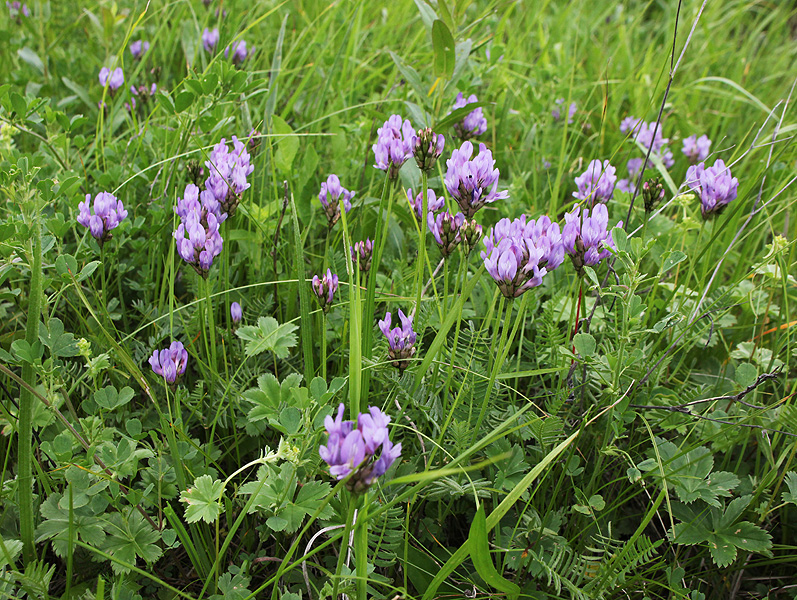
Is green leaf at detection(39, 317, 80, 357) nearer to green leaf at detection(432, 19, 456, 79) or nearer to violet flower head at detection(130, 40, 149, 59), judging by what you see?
green leaf at detection(432, 19, 456, 79)

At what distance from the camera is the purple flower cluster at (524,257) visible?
124 cm

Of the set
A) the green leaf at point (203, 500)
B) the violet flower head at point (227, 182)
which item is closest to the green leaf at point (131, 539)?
the green leaf at point (203, 500)

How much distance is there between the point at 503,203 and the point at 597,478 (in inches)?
40.3

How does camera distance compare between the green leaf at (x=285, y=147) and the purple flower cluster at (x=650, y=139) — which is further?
the purple flower cluster at (x=650, y=139)

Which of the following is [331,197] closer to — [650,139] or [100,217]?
[100,217]

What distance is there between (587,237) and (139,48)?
2361 millimetres

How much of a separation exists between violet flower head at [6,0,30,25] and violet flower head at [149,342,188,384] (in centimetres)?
234

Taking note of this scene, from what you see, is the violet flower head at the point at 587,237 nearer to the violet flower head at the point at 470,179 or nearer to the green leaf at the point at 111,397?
the violet flower head at the point at 470,179

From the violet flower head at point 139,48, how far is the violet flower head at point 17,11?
53 cm

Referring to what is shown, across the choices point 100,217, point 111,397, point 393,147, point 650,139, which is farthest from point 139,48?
point 650,139

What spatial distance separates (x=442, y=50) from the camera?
80.7 inches

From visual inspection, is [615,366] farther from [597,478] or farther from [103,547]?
[103,547]

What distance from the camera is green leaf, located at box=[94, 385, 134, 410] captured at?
1345 millimetres

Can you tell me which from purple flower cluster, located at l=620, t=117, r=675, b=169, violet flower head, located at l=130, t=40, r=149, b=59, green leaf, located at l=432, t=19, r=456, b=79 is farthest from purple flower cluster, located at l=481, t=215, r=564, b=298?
violet flower head, located at l=130, t=40, r=149, b=59
